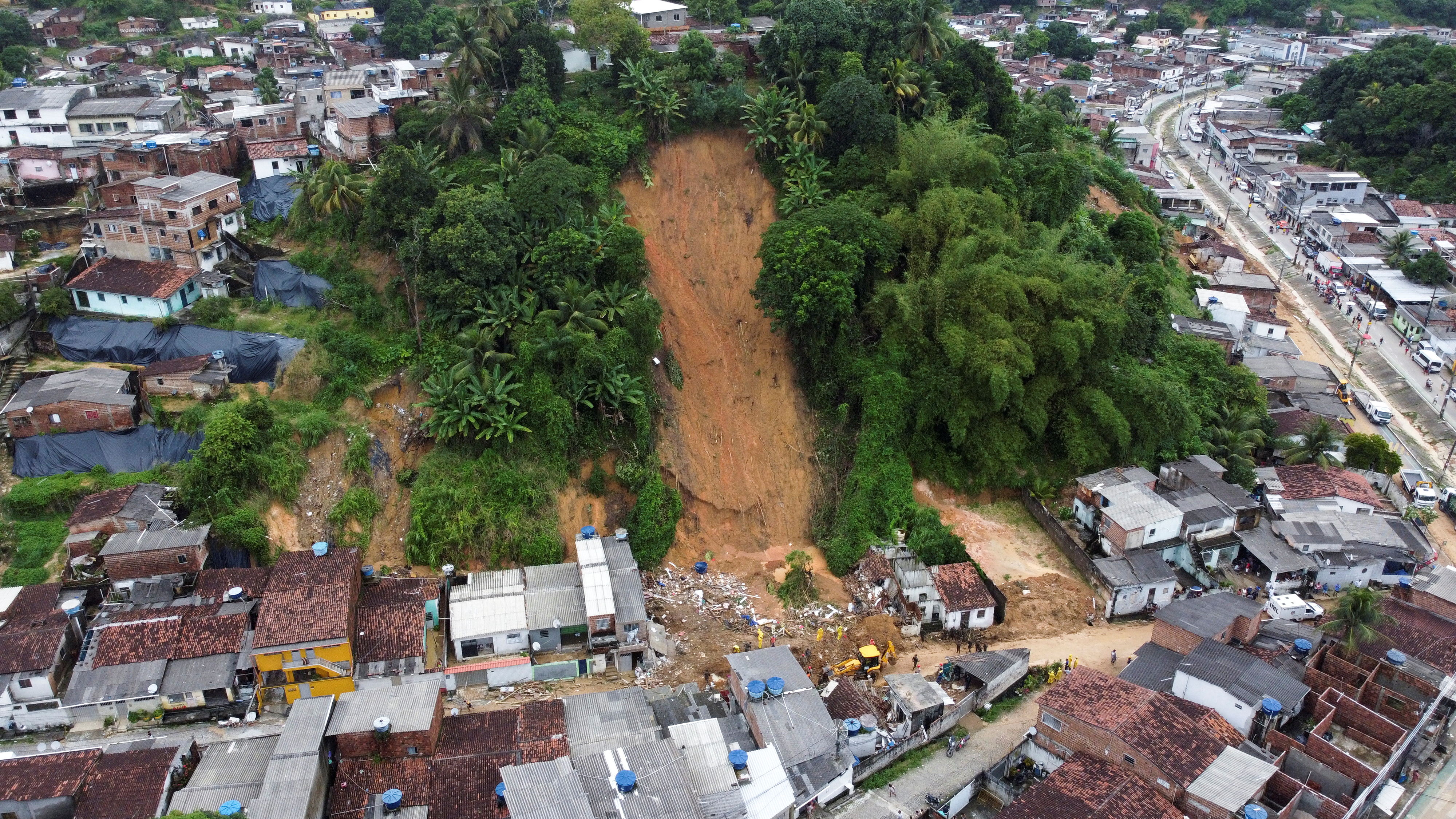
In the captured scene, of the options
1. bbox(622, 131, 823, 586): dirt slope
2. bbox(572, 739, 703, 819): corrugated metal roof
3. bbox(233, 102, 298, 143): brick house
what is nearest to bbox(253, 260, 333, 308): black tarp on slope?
bbox(233, 102, 298, 143): brick house

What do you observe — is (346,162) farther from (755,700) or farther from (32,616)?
(755,700)

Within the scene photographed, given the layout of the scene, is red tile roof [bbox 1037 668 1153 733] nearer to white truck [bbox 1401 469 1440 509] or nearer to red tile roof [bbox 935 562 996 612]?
red tile roof [bbox 935 562 996 612]

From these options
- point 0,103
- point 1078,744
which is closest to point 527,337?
point 1078,744

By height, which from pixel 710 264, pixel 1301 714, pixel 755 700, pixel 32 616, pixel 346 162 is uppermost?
pixel 346 162

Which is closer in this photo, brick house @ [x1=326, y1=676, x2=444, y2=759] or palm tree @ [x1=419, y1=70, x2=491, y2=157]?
brick house @ [x1=326, y1=676, x2=444, y2=759]

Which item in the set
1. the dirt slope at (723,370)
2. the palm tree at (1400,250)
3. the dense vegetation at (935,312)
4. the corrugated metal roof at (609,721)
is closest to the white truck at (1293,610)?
the dense vegetation at (935,312)

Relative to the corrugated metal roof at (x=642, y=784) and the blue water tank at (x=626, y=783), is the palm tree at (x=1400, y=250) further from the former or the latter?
the blue water tank at (x=626, y=783)

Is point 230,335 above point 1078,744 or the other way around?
above
